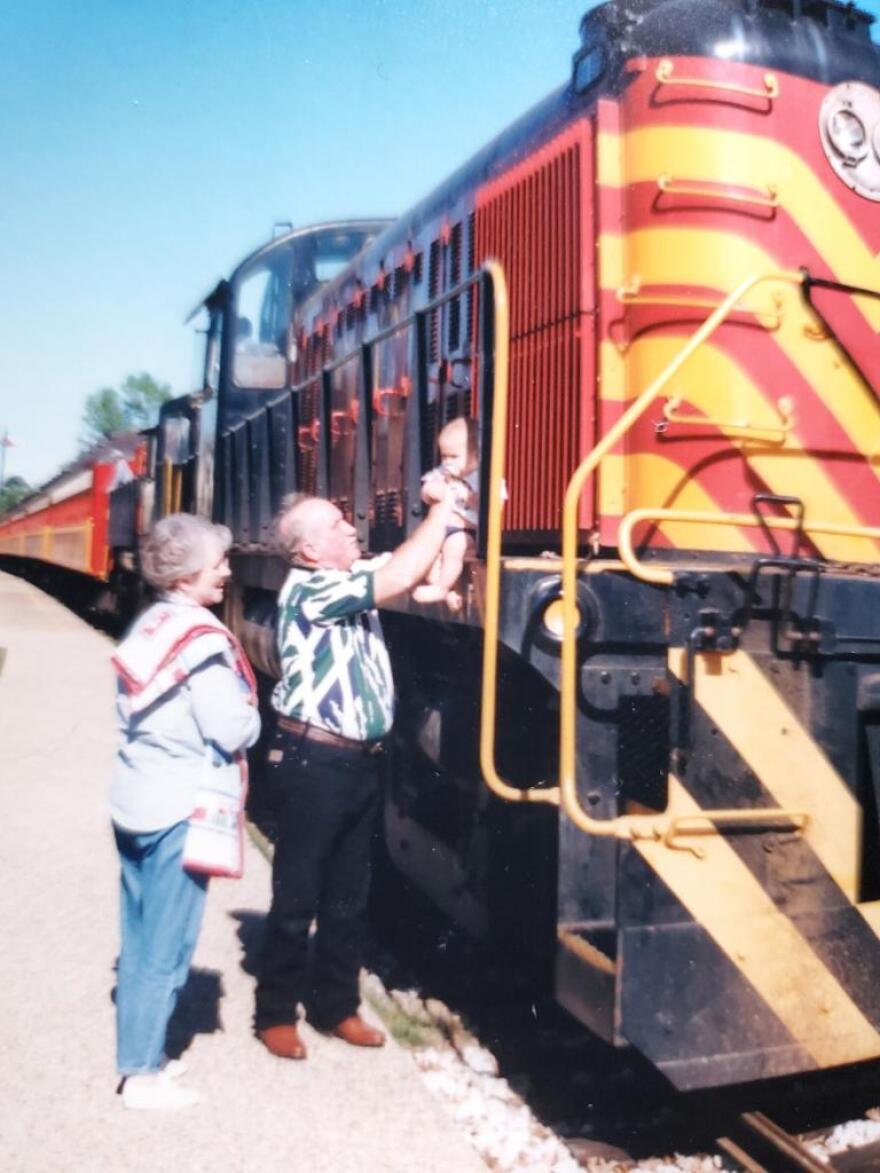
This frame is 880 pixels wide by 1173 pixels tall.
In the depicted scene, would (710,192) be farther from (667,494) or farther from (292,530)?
(292,530)

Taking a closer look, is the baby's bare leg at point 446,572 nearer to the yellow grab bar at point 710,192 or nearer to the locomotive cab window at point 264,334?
the yellow grab bar at point 710,192

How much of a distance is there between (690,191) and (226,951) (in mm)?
2943

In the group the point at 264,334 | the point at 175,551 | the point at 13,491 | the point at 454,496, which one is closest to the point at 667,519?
the point at 454,496

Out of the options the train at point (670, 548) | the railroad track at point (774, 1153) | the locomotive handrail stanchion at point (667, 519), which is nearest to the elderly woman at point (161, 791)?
the train at point (670, 548)

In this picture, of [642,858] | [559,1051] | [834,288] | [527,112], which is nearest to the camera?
[642,858]

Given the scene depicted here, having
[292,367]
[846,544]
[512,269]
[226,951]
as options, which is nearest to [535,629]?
[846,544]

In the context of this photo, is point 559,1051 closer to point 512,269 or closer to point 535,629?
point 535,629

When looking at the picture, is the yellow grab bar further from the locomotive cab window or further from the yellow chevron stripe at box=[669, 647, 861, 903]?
the locomotive cab window

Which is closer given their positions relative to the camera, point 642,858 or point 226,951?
point 642,858

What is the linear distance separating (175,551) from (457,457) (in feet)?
3.25

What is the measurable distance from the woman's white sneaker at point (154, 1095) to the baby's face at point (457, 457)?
189 centimetres

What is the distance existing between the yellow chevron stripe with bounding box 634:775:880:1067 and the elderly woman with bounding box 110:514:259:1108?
114 centimetres

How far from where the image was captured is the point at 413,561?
3129 millimetres

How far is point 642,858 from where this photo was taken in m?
2.74
